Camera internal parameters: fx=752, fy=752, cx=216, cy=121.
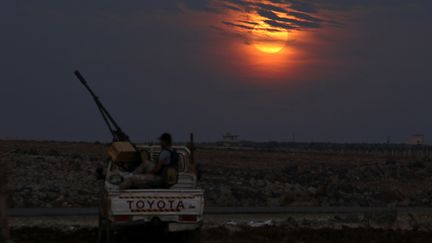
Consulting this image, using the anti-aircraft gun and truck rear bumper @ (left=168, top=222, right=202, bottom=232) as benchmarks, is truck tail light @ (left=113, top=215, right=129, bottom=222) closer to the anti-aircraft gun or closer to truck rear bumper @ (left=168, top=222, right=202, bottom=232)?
the anti-aircraft gun

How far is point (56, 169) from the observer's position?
4272 cm

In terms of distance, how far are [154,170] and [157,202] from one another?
0.85 meters

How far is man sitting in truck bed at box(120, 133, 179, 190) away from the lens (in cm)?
1497

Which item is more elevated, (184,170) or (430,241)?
(184,170)

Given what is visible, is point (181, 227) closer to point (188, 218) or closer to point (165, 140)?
point (188, 218)

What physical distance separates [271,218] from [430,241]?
5.99 meters

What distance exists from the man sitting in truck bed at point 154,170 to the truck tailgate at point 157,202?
1.76ft

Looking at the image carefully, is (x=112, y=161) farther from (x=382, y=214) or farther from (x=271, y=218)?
(x=382, y=214)

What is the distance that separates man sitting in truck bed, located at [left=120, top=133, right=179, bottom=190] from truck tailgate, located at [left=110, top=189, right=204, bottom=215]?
54 centimetres

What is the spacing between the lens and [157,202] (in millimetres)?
14516

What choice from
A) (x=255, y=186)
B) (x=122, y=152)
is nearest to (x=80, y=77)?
(x=122, y=152)

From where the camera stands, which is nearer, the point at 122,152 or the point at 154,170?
the point at 154,170

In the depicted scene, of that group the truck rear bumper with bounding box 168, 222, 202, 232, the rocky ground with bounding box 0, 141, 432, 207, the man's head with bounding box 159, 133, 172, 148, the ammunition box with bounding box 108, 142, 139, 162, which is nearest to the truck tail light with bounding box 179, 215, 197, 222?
the truck rear bumper with bounding box 168, 222, 202, 232

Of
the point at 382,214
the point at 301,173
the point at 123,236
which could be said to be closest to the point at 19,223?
the point at 123,236
